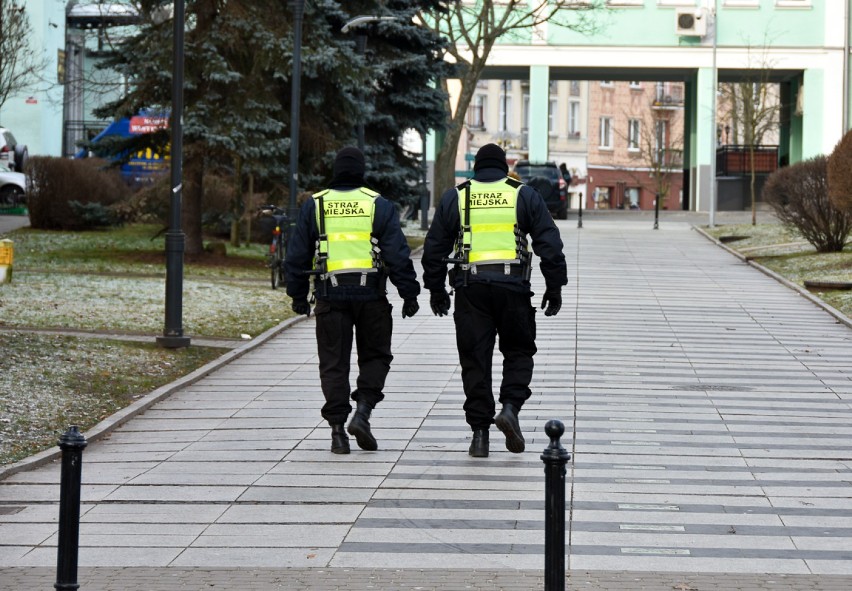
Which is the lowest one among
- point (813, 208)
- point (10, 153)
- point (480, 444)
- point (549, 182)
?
point (480, 444)

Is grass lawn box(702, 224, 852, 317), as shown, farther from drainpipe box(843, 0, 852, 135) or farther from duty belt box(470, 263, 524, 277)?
drainpipe box(843, 0, 852, 135)

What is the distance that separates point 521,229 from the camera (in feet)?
31.0

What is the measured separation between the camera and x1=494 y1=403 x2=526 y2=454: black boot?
9.30 meters

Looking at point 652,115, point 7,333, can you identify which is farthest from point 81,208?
point 652,115

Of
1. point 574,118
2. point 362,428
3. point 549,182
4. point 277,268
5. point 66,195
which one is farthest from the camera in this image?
point 574,118

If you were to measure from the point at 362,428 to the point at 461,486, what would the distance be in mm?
1233

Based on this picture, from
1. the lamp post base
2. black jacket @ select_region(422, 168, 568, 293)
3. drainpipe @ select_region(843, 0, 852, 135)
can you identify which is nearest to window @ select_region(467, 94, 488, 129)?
drainpipe @ select_region(843, 0, 852, 135)

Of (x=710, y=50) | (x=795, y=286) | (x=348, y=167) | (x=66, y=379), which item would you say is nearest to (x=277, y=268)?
(x=795, y=286)

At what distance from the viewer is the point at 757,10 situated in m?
54.5

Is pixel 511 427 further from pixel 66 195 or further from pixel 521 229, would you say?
pixel 66 195

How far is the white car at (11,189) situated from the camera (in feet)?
132

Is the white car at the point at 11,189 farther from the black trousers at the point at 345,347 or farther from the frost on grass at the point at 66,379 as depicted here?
the black trousers at the point at 345,347

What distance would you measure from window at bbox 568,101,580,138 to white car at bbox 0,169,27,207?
5556cm

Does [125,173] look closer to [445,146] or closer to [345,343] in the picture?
[445,146]
